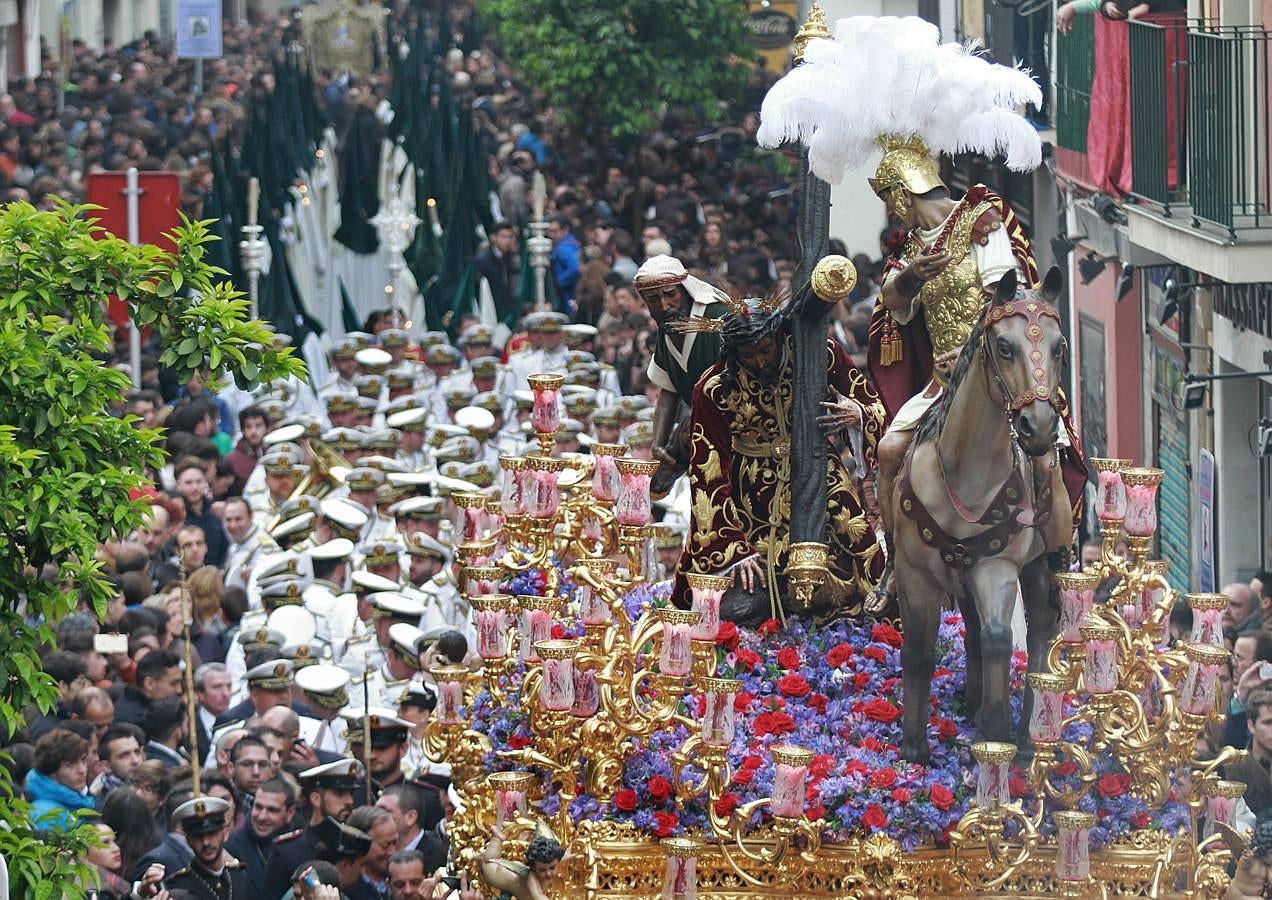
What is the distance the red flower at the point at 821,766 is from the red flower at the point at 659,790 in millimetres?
525

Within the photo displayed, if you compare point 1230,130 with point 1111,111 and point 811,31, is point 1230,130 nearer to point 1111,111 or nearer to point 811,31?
point 1111,111

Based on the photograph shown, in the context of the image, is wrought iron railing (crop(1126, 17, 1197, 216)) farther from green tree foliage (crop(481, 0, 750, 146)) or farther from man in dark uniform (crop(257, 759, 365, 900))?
green tree foliage (crop(481, 0, 750, 146))

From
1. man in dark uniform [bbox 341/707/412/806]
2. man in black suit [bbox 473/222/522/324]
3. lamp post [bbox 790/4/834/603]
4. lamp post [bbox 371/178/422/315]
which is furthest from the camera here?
Result: lamp post [bbox 371/178/422/315]

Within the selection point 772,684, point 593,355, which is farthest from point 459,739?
point 593,355

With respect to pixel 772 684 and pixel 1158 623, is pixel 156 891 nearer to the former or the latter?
pixel 772 684

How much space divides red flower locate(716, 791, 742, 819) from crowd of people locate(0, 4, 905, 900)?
58cm

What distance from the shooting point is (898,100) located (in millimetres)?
10586

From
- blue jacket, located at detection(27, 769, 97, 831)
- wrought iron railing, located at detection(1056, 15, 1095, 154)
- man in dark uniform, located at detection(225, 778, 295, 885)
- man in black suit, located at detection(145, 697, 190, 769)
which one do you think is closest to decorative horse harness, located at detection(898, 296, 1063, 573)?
man in dark uniform, located at detection(225, 778, 295, 885)

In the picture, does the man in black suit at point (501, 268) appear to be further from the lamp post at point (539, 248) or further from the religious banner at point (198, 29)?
the religious banner at point (198, 29)

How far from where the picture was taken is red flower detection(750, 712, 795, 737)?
35.1 feet

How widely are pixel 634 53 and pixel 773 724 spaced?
22360 millimetres

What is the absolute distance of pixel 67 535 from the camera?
9.20 meters

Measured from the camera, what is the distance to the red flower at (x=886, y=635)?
11.2m

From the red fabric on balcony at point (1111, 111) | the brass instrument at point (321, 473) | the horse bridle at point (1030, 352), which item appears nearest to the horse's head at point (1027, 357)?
the horse bridle at point (1030, 352)
